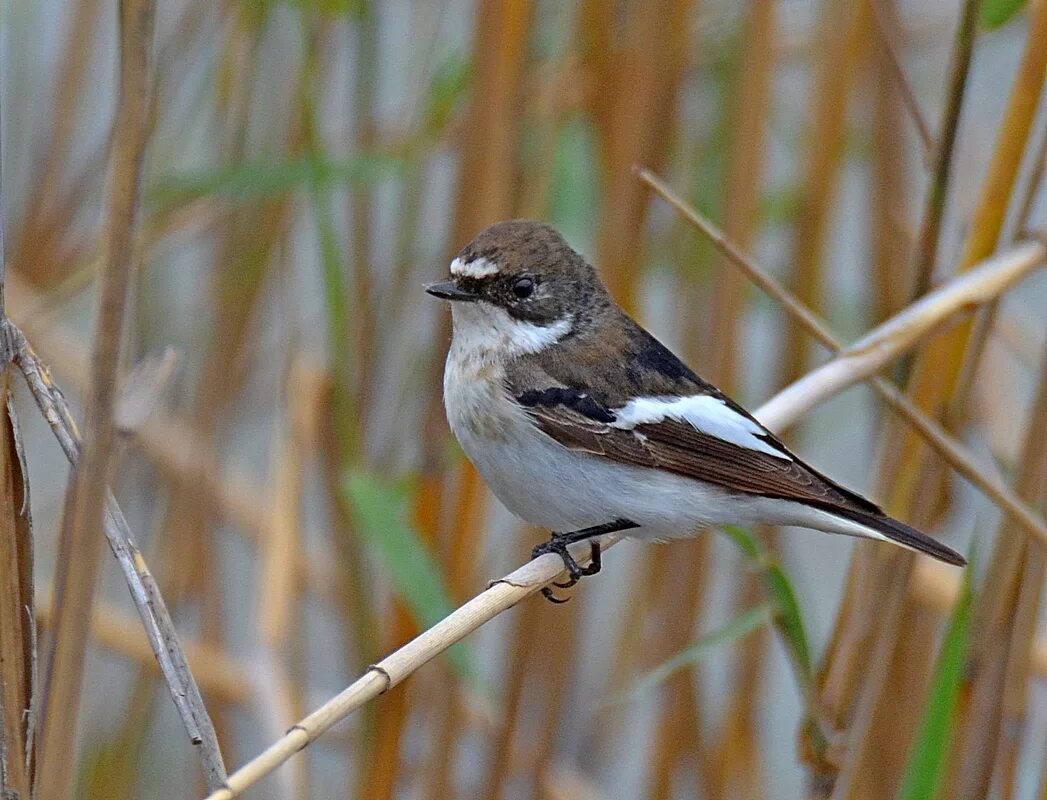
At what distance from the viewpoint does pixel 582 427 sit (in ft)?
7.51

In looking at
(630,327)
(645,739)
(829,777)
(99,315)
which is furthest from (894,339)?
(645,739)

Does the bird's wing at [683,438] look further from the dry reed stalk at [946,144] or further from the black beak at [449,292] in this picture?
the dry reed stalk at [946,144]

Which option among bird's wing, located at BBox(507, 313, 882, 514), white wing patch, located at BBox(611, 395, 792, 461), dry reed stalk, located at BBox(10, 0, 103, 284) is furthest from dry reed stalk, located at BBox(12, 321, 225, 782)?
dry reed stalk, located at BBox(10, 0, 103, 284)

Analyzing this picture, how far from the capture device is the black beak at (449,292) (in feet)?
7.32

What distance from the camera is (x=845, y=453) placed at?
4602 millimetres

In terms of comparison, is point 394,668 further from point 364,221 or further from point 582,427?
point 364,221

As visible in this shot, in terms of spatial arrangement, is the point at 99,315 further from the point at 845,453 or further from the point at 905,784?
the point at 845,453

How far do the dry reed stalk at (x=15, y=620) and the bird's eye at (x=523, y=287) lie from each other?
3.91ft

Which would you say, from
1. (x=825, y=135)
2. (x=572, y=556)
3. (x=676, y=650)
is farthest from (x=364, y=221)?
(x=676, y=650)

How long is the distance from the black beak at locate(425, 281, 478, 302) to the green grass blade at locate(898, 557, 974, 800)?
0.97m

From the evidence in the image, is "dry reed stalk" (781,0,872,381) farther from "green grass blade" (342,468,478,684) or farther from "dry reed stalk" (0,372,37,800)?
"dry reed stalk" (0,372,37,800)

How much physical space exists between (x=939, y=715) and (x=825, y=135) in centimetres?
132

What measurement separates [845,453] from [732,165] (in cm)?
225

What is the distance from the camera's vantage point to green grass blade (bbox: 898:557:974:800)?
180cm
